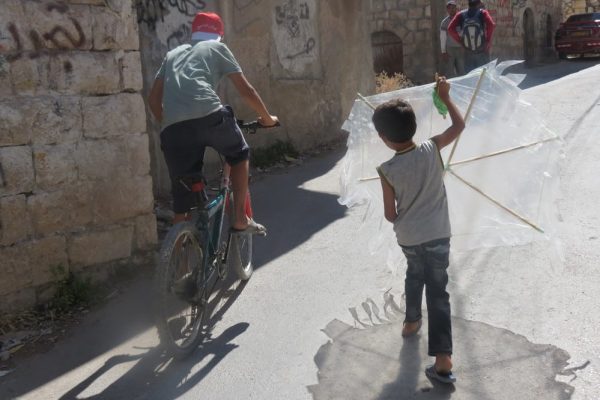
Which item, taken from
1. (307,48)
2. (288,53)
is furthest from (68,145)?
(307,48)

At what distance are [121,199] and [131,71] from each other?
933 mm

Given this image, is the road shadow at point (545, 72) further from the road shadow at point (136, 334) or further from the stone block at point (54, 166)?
the stone block at point (54, 166)

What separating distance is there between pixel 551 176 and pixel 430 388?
1.43m

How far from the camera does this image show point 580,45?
2358 cm

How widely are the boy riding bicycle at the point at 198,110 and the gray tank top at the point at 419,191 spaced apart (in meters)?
1.21

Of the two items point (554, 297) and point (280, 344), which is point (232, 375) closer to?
point (280, 344)

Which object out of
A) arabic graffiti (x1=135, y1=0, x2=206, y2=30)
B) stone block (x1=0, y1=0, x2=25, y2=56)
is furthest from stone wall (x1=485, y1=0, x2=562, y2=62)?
stone block (x1=0, y1=0, x2=25, y2=56)

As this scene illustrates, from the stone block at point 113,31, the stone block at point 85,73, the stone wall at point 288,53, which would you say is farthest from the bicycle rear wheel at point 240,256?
the stone wall at point 288,53

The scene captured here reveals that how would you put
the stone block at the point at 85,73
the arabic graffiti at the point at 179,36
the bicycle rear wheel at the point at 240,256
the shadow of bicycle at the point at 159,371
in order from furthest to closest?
the arabic graffiti at the point at 179,36
the bicycle rear wheel at the point at 240,256
the stone block at the point at 85,73
the shadow of bicycle at the point at 159,371

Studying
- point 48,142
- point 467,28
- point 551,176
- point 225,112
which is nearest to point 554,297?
point 551,176

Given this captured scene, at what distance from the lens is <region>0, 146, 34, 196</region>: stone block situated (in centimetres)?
429

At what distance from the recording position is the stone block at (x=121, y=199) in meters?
4.85

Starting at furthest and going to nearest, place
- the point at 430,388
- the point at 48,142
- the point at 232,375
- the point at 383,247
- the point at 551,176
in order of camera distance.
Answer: the point at 48,142 → the point at 383,247 → the point at 551,176 → the point at 232,375 → the point at 430,388

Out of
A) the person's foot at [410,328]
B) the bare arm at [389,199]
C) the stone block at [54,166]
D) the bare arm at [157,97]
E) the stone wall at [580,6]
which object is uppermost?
the stone wall at [580,6]
